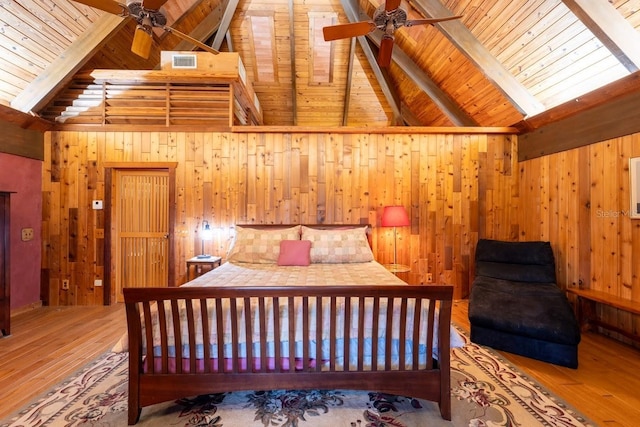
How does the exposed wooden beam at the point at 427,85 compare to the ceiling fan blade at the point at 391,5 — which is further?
the exposed wooden beam at the point at 427,85

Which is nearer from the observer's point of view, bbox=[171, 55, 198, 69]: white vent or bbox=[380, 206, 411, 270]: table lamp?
bbox=[380, 206, 411, 270]: table lamp

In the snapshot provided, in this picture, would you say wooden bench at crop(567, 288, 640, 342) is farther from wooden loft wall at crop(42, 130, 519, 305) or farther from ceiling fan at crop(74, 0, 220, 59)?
ceiling fan at crop(74, 0, 220, 59)

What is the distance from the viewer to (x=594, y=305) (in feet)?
9.75

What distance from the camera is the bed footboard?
164 centimetres

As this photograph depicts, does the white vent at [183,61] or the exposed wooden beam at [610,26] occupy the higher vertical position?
the white vent at [183,61]

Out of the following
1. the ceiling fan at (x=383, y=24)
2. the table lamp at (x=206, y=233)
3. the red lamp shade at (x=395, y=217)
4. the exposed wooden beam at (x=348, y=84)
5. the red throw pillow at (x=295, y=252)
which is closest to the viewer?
the ceiling fan at (x=383, y=24)

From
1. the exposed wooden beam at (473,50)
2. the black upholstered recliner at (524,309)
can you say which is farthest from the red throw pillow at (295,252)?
the exposed wooden beam at (473,50)

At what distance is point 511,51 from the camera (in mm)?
3102


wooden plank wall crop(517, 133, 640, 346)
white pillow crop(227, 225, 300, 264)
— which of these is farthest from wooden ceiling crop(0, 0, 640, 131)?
white pillow crop(227, 225, 300, 264)

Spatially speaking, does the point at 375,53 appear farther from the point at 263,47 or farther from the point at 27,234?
the point at 27,234

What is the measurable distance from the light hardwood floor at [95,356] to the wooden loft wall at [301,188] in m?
0.86

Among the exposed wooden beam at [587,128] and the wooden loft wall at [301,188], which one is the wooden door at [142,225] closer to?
the wooden loft wall at [301,188]

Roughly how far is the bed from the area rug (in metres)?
0.18

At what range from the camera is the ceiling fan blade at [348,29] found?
263cm
